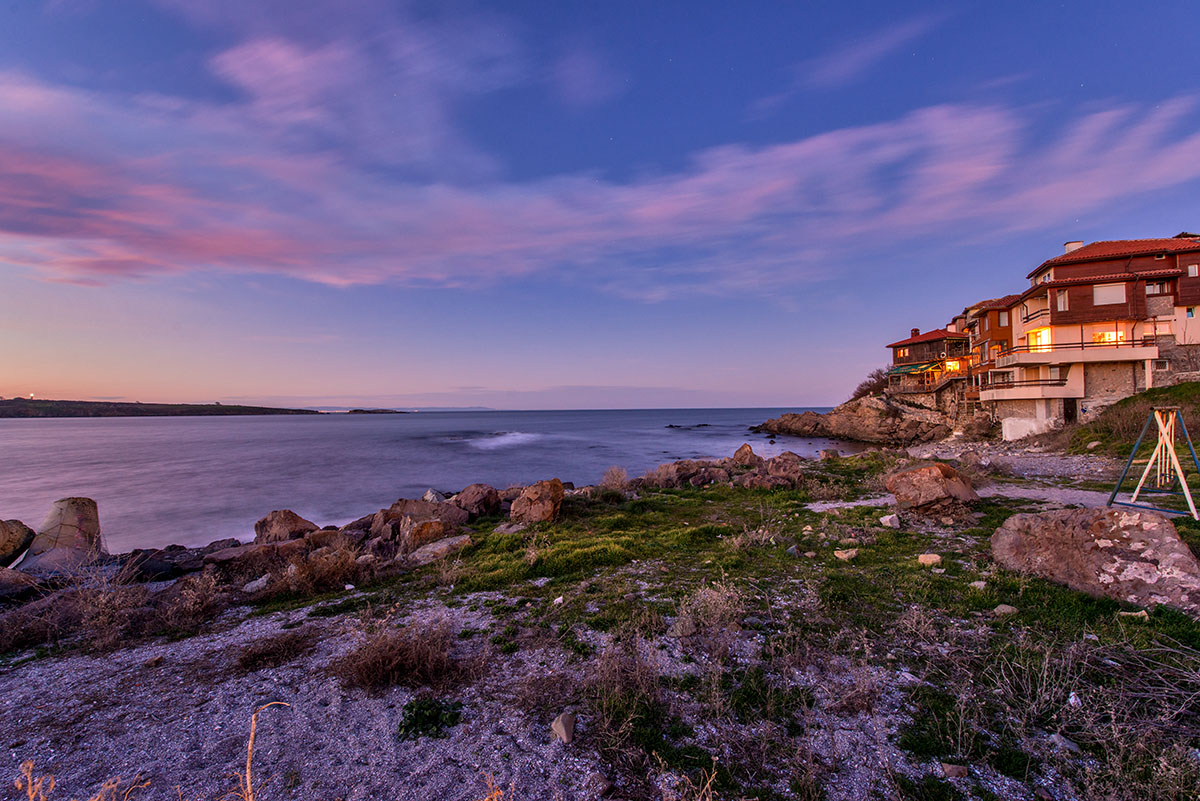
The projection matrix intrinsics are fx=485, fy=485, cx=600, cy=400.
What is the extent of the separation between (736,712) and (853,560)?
5.43 metres

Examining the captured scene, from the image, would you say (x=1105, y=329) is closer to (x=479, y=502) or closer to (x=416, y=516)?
(x=479, y=502)

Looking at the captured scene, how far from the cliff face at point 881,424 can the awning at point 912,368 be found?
638cm

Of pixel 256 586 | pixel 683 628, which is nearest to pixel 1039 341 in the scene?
pixel 683 628

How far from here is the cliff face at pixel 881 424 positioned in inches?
1941

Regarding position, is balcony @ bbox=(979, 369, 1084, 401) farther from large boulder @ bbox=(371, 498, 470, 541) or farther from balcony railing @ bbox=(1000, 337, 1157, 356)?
large boulder @ bbox=(371, 498, 470, 541)

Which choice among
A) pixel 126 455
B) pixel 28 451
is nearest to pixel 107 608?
pixel 126 455

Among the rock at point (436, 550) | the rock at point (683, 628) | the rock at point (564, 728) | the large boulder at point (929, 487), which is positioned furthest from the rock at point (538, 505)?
the large boulder at point (929, 487)

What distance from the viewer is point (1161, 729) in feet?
13.3

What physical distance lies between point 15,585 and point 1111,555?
731 inches

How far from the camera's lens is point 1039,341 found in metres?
34.1

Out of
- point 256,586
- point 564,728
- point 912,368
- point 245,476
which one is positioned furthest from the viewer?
point 912,368

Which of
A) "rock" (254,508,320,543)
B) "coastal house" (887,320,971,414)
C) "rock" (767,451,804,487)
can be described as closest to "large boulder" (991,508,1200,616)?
"rock" (767,451,804,487)

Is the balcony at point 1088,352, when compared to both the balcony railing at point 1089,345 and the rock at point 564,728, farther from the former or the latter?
the rock at point 564,728

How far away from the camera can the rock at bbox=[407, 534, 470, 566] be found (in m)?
10.3
